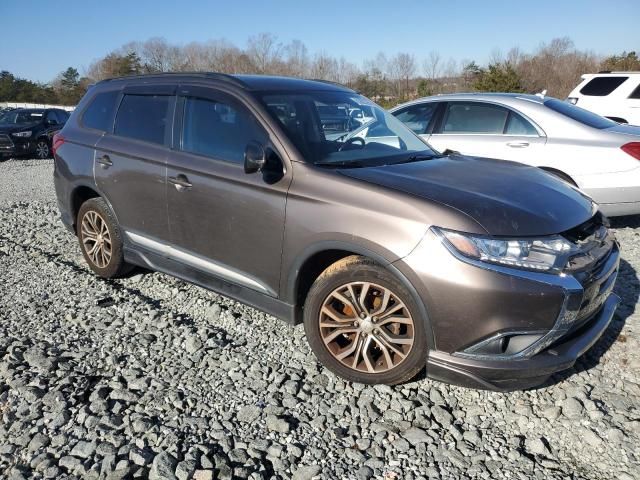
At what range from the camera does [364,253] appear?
2877 millimetres

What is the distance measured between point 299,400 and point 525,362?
1249 mm

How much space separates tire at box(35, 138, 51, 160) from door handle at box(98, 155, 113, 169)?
44.6 feet

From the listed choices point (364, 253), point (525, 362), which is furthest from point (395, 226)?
point (525, 362)

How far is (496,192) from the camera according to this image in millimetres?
3004

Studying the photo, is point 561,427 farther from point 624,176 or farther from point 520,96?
point 520,96

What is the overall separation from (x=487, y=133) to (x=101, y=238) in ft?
15.2

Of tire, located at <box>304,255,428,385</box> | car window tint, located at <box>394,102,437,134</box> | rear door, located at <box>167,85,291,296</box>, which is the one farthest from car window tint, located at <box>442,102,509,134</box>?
tire, located at <box>304,255,428,385</box>

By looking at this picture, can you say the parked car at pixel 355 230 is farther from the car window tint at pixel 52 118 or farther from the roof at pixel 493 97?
the car window tint at pixel 52 118

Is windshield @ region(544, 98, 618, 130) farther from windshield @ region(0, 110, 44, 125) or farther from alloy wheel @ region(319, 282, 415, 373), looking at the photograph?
windshield @ region(0, 110, 44, 125)

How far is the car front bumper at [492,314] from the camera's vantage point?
256 centimetres

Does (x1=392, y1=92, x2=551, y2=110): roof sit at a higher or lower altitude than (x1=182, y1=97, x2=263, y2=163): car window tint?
higher

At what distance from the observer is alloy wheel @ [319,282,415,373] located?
2.89 meters

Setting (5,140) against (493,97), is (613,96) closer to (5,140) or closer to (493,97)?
(493,97)

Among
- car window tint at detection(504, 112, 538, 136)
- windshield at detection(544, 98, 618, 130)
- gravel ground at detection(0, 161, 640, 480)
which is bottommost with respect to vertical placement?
gravel ground at detection(0, 161, 640, 480)
